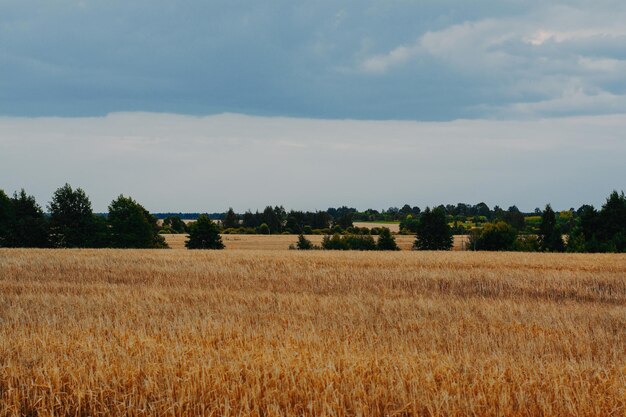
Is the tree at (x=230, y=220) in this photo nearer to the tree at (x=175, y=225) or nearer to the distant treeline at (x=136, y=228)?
the tree at (x=175, y=225)

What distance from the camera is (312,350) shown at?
8477 millimetres

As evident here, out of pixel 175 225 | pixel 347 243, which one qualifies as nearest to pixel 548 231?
pixel 347 243

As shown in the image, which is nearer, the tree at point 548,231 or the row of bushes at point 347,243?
the tree at point 548,231

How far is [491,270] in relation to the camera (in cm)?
2527

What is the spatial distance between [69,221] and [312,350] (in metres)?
63.3

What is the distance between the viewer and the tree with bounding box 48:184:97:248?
6444 cm

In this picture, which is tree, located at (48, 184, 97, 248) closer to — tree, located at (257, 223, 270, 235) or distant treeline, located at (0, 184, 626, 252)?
distant treeline, located at (0, 184, 626, 252)

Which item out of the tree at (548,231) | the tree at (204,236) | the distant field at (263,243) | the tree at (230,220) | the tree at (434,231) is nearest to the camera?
the tree at (204,236)

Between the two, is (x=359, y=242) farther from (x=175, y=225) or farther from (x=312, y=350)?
(x=312, y=350)

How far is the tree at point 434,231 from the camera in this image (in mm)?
78812

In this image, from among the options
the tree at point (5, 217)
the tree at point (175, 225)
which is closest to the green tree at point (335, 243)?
the tree at point (175, 225)

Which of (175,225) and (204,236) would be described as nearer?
(204,236)

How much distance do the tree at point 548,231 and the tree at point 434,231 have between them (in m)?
12.3

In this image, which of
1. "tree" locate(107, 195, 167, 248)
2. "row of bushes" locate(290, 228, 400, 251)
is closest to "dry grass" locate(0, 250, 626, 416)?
"tree" locate(107, 195, 167, 248)
